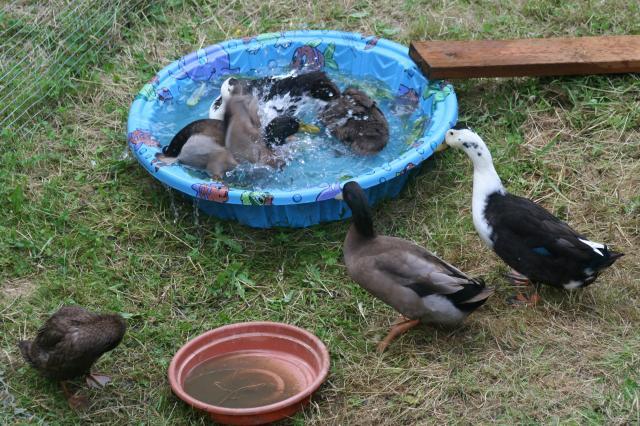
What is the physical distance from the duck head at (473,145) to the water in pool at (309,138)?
832 millimetres

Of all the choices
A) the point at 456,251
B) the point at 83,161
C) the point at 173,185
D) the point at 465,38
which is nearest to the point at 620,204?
the point at 456,251

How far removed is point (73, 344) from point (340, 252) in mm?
1850

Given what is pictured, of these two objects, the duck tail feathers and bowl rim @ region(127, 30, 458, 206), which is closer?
the duck tail feathers

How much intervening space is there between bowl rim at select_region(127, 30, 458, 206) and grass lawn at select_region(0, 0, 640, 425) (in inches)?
12.0

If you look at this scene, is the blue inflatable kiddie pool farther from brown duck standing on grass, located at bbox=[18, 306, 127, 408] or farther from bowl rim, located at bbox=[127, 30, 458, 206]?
brown duck standing on grass, located at bbox=[18, 306, 127, 408]

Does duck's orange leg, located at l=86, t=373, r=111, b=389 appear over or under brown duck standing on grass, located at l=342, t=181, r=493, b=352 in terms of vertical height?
over

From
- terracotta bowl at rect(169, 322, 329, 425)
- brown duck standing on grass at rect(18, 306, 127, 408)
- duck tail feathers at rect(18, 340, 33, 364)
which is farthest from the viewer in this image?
duck tail feathers at rect(18, 340, 33, 364)

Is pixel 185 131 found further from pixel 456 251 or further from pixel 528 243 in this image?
pixel 528 243

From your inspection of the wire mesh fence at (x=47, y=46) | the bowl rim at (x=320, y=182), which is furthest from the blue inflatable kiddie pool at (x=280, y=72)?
the wire mesh fence at (x=47, y=46)

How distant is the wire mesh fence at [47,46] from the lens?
6816 millimetres

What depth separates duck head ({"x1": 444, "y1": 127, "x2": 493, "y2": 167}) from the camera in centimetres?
505

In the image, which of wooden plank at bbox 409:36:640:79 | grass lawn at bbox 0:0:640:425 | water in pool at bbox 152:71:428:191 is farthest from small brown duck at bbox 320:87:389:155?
wooden plank at bbox 409:36:640:79

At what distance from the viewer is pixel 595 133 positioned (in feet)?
20.3

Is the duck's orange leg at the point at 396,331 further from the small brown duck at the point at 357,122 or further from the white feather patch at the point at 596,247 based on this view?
the small brown duck at the point at 357,122
